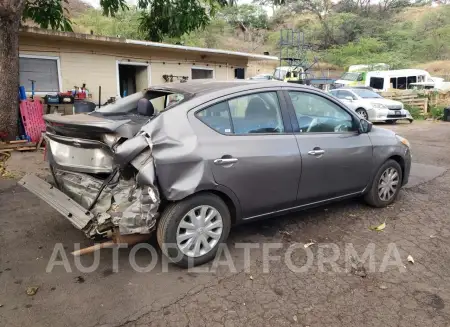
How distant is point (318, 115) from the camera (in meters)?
4.22

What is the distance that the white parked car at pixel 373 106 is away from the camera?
1553 centimetres

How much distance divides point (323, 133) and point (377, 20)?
50510 mm

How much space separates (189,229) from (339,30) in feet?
153

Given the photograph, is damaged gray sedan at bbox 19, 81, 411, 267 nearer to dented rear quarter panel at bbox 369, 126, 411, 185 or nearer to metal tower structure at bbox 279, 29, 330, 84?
dented rear quarter panel at bbox 369, 126, 411, 185

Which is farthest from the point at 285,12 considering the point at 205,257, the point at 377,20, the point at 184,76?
the point at 205,257

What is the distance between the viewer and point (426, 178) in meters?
6.59

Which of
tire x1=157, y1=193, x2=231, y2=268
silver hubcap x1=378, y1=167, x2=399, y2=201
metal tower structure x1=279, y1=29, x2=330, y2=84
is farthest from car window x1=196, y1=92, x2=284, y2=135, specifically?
metal tower structure x1=279, y1=29, x2=330, y2=84

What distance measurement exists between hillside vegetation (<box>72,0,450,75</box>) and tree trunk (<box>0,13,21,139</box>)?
2059 centimetres

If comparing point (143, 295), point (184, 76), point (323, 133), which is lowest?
point (143, 295)

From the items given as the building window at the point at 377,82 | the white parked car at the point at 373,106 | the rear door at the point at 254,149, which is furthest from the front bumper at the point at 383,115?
the rear door at the point at 254,149

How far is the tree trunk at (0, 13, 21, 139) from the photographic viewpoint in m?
7.52

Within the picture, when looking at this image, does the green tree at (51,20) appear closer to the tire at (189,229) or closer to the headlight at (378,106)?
the tire at (189,229)

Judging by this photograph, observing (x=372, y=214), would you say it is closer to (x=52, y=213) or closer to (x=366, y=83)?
(x=52, y=213)

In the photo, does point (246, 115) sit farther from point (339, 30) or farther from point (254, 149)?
point (339, 30)
